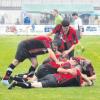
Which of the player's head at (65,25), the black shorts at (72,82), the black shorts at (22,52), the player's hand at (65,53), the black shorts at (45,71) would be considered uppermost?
the player's head at (65,25)

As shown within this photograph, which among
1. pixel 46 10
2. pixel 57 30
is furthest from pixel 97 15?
pixel 57 30

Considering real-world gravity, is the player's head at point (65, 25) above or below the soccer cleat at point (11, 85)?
above

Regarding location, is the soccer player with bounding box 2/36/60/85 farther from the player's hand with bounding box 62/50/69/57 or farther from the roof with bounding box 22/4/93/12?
the roof with bounding box 22/4/93/12

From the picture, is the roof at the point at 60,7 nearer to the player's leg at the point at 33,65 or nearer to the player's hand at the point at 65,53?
the player's hand at the point at 65,53

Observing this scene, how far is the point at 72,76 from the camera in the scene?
12.2 metres

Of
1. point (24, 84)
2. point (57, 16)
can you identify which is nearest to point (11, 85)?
point (24, 84)

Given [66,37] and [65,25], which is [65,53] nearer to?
[66,37]

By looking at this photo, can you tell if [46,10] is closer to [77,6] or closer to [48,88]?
[77,6]

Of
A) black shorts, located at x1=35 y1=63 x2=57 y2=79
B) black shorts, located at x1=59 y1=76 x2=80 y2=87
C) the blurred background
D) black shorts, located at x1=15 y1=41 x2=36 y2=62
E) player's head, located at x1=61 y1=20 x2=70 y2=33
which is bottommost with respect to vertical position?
the blurred background

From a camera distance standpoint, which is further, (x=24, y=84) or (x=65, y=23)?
(x=65, y=23)

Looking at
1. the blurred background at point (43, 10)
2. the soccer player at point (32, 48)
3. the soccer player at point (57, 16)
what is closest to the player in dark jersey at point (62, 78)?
the soccer player at point (32, 48)

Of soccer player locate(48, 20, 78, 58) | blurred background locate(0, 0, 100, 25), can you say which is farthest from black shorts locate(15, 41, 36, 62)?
blurred background locate(0, 0, 100, 25)

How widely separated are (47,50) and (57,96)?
2194 mm

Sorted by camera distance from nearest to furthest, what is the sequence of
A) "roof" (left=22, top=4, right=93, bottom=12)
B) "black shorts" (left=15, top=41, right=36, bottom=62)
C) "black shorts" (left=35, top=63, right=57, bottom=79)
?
1. "black shorts" (left=35, top=63, right=57, bottom=79)
2. "black shorts" (left=15, top=41, right=36, bottom=62)
3. "roof" (left=22, top=4, right=93, bottom=12)
